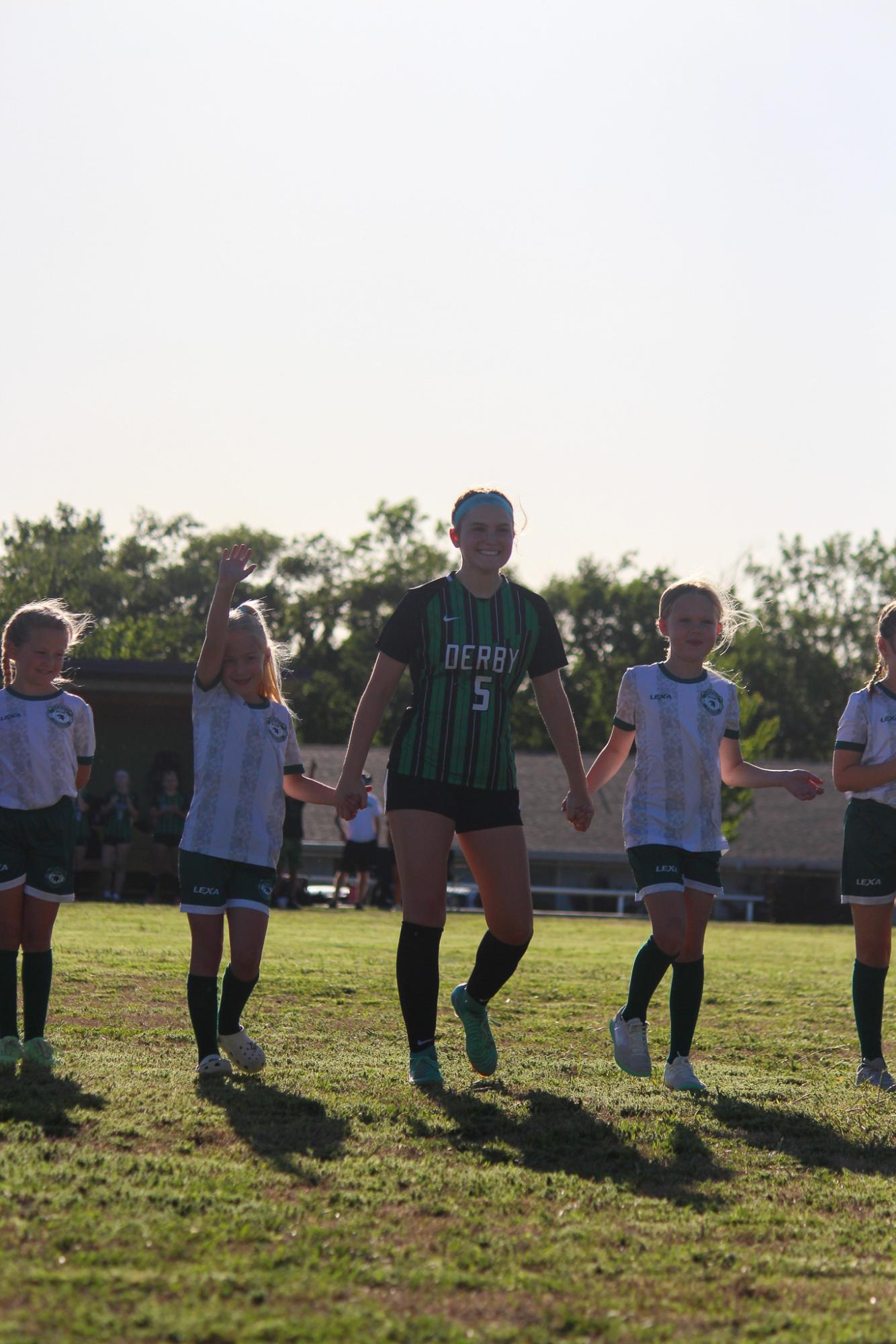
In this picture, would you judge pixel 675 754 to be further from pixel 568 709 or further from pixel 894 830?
pixel 894 830

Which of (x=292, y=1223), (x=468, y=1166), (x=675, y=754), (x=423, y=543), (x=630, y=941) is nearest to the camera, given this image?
(x=292, y=1223)

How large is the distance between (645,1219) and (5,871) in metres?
3.27

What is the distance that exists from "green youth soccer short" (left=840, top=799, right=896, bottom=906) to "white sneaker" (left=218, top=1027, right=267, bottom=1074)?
249cm

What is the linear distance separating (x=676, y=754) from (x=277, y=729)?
62.4 inches

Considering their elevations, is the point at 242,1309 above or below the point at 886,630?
below

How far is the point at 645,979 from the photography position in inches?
238

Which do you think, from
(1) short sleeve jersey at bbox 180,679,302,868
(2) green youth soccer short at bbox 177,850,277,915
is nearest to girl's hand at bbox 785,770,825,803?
(1) short sleeve jersey at bbox 180,679,302,868

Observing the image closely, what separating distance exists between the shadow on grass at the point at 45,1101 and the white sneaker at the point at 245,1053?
2.23ft

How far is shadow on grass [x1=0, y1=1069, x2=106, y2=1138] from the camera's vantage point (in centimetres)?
438

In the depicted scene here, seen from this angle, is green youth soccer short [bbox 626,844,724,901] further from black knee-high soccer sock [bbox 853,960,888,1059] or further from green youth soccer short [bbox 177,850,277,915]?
green youth soccer short [bbox 177,850,277,915]

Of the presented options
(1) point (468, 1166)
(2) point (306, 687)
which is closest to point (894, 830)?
(1) point (468, 1166)

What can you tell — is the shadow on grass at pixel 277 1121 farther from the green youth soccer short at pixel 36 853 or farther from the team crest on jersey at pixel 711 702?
the team crest on jersey at pixel 711 702

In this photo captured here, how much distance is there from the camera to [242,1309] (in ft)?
9.25

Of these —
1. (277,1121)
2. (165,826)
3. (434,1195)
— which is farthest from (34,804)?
(165,826)
